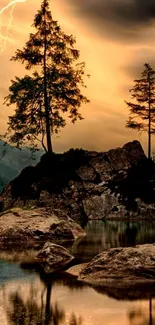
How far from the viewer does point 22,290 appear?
9.87 m

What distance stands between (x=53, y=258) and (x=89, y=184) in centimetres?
2600

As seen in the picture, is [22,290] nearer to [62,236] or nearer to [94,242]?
[94,242]

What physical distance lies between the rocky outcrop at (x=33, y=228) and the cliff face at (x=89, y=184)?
A: 1543 centimetres

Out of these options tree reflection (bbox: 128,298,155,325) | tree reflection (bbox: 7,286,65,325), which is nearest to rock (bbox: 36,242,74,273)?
tree reflection (bbox: 7,286,65,325)

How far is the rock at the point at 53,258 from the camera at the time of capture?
13.0 m

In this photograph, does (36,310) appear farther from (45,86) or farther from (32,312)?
(45,86)

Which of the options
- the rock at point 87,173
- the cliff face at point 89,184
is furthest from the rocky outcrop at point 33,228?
the rock at point 87,173

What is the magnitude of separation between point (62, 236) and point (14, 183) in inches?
848

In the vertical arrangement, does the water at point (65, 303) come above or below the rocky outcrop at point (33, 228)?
below

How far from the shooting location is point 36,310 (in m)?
8.24

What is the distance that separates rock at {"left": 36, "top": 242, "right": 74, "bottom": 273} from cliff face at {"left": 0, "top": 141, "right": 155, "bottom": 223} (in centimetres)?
2237

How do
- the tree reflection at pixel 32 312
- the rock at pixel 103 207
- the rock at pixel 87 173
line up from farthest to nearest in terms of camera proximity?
the rock at pixel 87 173, the rock at pixel 103 207, the tree reflection at pixel 32 312

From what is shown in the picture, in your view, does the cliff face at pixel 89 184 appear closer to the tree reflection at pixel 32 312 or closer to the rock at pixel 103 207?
the rock at pixel 103 207

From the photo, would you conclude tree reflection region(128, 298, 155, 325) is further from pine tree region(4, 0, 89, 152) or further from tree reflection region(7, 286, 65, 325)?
pine tree region(4, 0, 89, 152)
